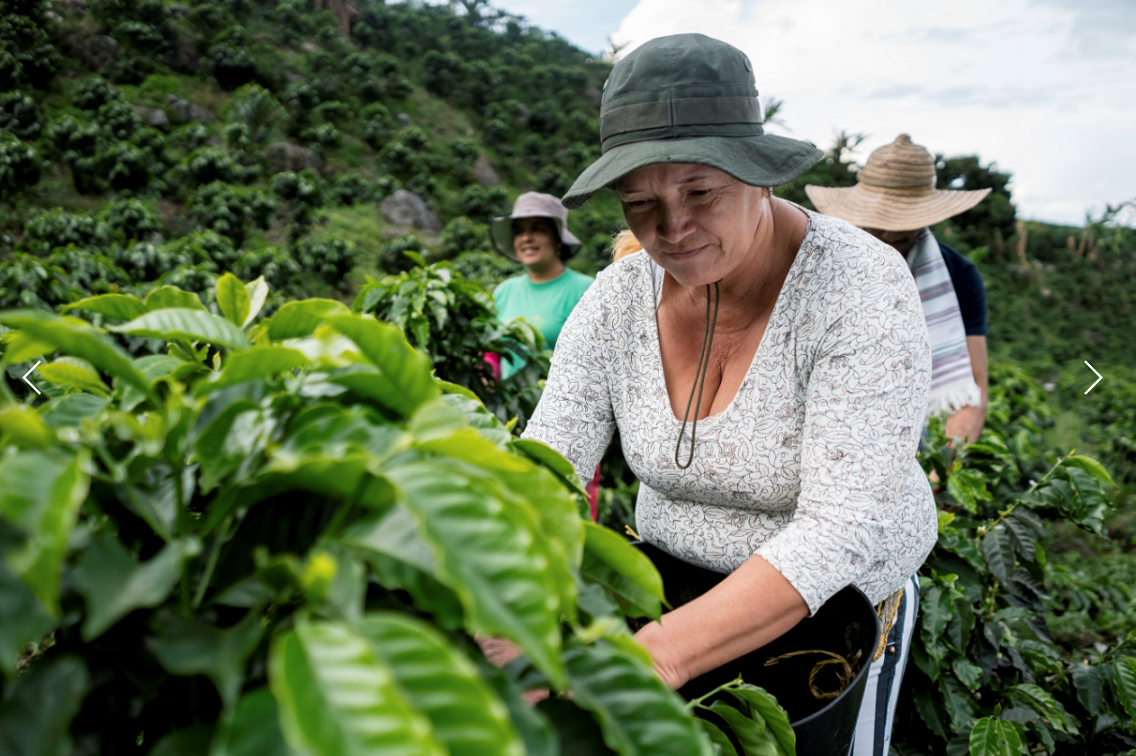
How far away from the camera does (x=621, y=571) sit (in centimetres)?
58

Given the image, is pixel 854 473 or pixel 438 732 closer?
pixel 438 732

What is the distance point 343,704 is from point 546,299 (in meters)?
3.22

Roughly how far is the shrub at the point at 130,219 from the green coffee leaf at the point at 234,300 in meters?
12.2

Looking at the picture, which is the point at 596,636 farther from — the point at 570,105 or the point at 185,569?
the point at 570,105

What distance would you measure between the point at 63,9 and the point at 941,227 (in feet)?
80.1

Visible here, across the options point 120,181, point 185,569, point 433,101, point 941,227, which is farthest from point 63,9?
point 185,569

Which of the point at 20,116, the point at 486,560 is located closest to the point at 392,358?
the point at 486,560

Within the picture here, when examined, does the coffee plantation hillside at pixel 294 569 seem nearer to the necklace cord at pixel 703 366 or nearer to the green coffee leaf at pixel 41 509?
the green coffee leaf at pixel 41 509

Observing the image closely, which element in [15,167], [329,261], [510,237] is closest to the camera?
[510,237]

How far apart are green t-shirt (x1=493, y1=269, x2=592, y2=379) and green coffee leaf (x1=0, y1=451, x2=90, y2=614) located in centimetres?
279

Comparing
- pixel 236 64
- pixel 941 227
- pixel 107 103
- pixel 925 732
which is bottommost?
pixel 925 732

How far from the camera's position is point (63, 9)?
1916 cm

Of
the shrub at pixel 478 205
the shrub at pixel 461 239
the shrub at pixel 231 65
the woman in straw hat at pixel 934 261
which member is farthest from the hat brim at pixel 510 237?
the shrub at pixel 231 65

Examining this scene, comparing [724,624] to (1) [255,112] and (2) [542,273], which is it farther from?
(1) [255,112]
